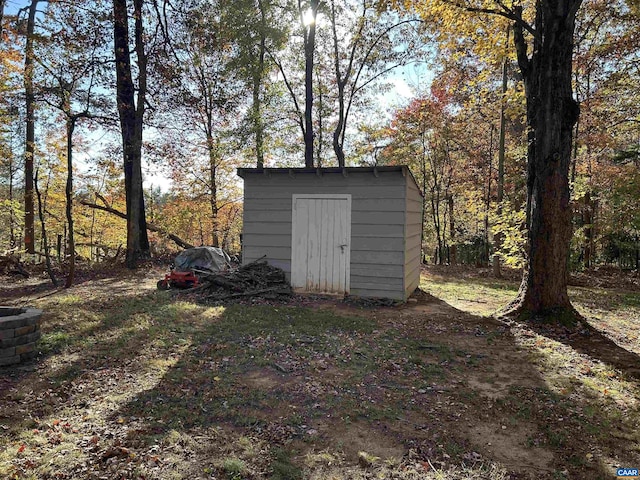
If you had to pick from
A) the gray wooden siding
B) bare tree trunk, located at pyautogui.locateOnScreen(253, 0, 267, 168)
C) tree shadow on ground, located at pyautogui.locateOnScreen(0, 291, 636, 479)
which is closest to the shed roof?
the gray wooden siding

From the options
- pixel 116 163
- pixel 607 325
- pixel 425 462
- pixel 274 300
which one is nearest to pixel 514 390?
pixel 425 462

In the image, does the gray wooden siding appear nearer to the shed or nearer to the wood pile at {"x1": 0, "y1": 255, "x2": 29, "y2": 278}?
the shed

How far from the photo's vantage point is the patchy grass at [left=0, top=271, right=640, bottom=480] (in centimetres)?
233

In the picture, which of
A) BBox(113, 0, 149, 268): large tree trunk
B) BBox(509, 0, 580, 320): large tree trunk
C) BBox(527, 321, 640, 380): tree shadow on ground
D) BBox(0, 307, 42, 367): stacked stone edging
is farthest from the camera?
BBox(113, 0, 149, 268): large tree trunk

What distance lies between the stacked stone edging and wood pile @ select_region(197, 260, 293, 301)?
10.4ft

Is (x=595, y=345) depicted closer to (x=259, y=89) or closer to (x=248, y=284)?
(x=248, y=284)

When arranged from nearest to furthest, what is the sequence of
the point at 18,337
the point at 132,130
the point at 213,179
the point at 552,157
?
the point at 18,337 → the point at 552,157 → the point at 132,130 → the point at 213,179

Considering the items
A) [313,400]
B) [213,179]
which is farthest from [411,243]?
[213,179]

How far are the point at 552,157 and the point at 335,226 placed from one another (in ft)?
12.3

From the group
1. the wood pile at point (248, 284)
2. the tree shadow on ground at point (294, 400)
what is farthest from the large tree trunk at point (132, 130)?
the tree shadow on ground at point (294, 400)

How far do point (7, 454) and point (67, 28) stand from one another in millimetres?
9738

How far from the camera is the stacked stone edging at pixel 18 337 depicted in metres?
3.56

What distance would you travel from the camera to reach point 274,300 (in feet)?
22.9

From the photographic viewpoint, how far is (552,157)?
5.19 m
